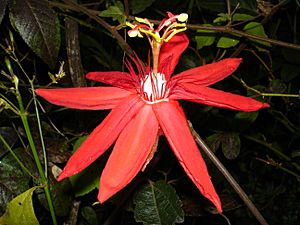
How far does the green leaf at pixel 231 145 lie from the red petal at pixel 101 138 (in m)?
0.52

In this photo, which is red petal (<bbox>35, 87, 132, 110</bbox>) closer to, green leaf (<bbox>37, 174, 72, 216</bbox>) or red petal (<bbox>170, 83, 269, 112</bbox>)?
red petal (<bbox>170, 83, 269, 112</bbox>)

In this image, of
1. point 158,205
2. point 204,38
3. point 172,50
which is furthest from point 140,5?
point 158,205

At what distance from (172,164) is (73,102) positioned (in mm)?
604

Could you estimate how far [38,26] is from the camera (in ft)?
2.76

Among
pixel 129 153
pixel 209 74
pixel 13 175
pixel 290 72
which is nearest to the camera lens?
pixel 129 153

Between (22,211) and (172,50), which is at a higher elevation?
(172,50)

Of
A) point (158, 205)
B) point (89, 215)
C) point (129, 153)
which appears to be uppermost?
point (129, 153)

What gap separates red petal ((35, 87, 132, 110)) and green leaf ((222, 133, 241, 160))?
0.52 m

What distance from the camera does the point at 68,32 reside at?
41.0 inches

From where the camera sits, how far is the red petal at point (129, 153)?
2.02 feet

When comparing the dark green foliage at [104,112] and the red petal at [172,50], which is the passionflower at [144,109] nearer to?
the red petal at [172,50]

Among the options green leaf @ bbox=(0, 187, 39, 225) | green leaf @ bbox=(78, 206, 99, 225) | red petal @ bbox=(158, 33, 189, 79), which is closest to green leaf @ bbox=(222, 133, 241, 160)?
green leaf @ bbox=(78, 206, 99, 225)

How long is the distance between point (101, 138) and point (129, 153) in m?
0.04

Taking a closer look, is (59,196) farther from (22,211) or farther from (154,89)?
(154,89)
